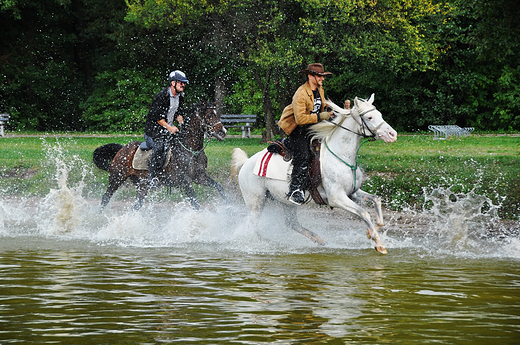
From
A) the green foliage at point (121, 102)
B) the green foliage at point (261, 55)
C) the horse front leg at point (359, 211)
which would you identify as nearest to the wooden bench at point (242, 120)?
the green foliage at point (261, 55)

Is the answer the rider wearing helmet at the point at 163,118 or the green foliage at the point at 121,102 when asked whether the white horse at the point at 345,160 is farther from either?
the green foliage at the point at 121,102

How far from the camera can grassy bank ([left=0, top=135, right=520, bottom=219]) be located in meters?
14.8

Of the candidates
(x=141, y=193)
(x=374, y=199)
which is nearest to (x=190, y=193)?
(x=141, y=193)

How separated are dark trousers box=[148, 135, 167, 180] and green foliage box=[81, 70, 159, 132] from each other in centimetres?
2438

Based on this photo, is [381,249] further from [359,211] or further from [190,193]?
[190,193]

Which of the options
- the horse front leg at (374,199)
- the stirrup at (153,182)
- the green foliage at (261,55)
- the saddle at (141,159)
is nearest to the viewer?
the horse front leg at (374,199)

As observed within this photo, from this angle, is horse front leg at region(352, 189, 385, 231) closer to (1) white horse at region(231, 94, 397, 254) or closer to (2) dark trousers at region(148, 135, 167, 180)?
(1) white horse at region(231, 94, 397, 254)

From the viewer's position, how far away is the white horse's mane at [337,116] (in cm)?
1009

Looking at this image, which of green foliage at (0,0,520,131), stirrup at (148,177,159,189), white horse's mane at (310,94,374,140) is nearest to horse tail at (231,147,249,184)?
white horse's mane at (310,94,374,140)

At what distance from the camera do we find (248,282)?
8000 mm

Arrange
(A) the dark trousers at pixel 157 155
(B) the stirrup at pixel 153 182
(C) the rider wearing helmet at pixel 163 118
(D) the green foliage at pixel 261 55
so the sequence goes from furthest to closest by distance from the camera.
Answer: (D) the green foliage at pixel 261 55, (B) the stirrup at pixel 153 182, (A) the dark trousers at pixel 157 155, (C) the rider wearing helmet at pixel 163 118

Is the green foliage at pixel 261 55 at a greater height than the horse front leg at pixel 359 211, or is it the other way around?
the green foliage at pixel 261 55

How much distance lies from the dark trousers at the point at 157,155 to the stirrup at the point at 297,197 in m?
3.25

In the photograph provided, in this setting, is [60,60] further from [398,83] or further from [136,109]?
[398,83]
